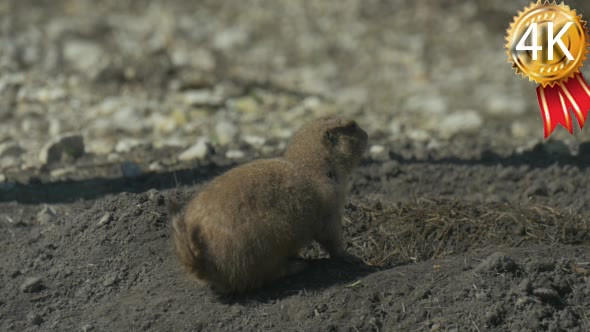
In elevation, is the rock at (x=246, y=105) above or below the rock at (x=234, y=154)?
above

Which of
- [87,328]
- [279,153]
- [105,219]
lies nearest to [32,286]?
[105,219]

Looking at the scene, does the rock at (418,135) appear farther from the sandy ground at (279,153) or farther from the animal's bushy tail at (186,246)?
the animal's bushy tail at (186,246)

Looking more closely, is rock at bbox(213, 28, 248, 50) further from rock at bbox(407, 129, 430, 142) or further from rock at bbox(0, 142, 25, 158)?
rock at bbox(0, 142, 25, 158)

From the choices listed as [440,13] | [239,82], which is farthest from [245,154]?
[440,13]

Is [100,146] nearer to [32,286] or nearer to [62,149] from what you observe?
[62,149]

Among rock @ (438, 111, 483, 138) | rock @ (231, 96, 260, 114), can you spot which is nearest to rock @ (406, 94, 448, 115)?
rock @ (438, 111, 483, 138)

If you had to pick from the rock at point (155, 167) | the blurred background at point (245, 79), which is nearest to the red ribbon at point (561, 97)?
the blurred background at point (245, 79)
